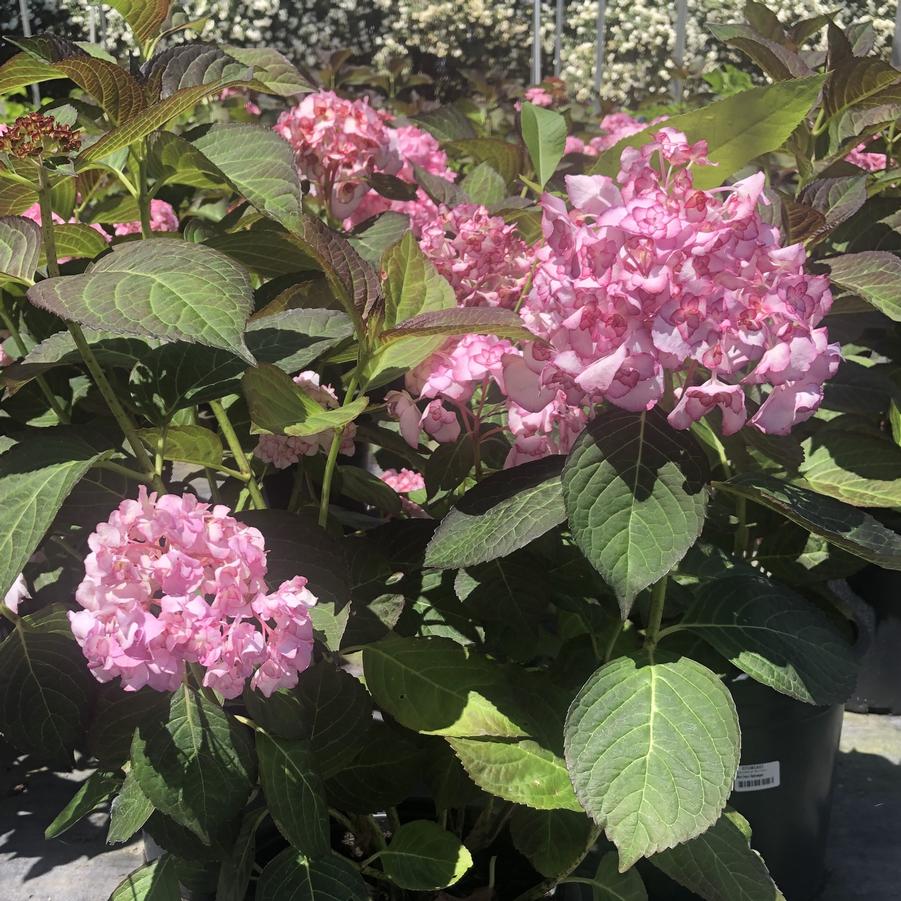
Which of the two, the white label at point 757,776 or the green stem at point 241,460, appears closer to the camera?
the green stem at point 241,460

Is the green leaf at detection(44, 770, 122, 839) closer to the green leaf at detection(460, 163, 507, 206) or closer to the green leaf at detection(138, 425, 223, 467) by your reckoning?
the green leaf at detection(138, 425, 223, 467)

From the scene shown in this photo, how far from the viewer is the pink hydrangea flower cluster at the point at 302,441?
1198mm

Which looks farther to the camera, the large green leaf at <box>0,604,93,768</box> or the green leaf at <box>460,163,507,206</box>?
the green leaf at <box>460,163,507,206</box>

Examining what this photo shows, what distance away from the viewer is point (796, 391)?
98 centimetres

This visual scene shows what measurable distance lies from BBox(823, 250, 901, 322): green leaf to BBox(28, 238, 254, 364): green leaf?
82 centimetres

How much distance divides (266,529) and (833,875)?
1367 millimetres

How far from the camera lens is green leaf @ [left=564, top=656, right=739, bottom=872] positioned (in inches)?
37.7

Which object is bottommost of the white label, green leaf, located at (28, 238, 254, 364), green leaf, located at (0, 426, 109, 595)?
the white label

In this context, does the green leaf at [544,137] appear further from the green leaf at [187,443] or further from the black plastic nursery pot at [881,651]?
the black plastic nursery pot at [881,651]

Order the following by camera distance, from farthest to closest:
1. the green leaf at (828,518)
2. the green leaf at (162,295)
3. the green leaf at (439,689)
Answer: the green leaf at (439,689), the green leaf at (828,518), the green leaf at (162,295)

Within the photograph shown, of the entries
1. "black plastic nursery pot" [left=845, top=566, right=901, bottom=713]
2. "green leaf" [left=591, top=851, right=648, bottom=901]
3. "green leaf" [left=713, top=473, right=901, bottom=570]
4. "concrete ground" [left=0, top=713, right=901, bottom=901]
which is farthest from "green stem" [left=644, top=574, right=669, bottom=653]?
"black plastic nursery pot" [left=845, top=566, right=901, bottom=713]

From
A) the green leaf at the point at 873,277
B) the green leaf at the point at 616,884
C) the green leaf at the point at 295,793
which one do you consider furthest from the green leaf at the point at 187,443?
the green leaf at the point at 873,277

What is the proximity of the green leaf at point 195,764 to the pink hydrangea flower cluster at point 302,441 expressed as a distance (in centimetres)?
29

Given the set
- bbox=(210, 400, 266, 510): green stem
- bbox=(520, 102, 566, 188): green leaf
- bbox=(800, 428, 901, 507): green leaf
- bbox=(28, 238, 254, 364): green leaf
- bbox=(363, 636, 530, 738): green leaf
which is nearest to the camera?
bbox=(28, 238, 254, 364): green leaf
